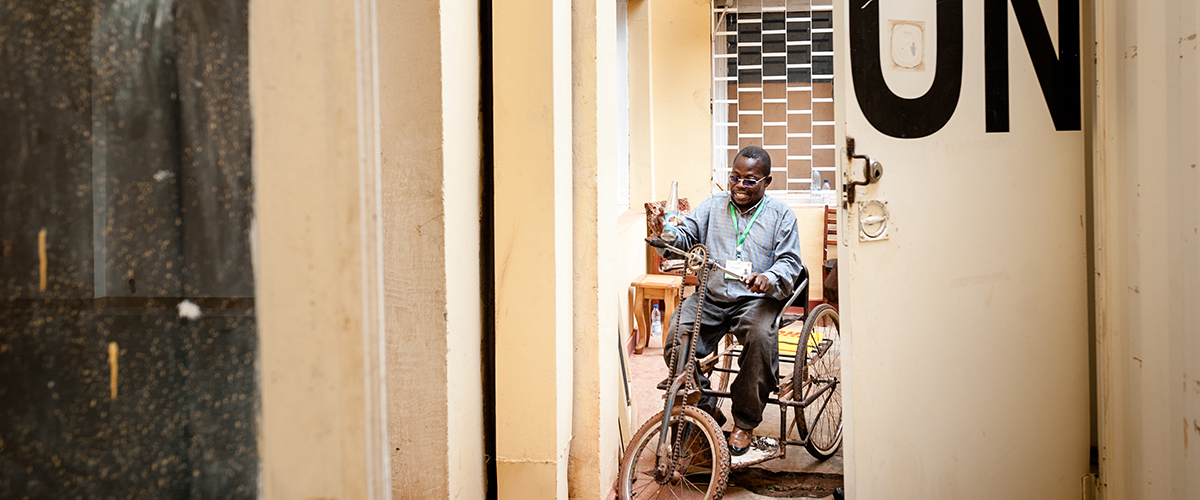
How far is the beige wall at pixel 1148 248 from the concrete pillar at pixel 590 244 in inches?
55.0

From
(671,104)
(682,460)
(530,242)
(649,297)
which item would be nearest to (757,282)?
(682,460)

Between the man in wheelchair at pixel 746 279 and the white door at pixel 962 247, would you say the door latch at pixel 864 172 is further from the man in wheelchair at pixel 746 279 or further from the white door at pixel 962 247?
the man in wheelchair at pixel 746 279

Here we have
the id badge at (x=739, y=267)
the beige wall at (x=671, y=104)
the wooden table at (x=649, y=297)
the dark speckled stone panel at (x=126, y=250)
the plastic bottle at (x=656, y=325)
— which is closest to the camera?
the dark speckled stone panel at (x=126, y=250)

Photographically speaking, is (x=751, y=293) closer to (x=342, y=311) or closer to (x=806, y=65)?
(x=342, y=311)

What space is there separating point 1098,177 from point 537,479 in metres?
1.75

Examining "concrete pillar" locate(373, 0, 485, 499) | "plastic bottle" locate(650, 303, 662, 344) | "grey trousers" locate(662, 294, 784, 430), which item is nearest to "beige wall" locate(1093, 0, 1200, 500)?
"grey trousers" locate(662, 294, 784, 430)

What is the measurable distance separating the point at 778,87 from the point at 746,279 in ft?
13.1

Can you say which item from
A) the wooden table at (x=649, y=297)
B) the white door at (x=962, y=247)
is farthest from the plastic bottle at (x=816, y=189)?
the white door at (x=962, y=247)

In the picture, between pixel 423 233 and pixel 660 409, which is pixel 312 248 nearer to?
pixel 423 233

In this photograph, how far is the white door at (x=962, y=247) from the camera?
1990 millimetres

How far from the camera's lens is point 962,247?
2.07 meters

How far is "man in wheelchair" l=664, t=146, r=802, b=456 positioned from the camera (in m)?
2.95

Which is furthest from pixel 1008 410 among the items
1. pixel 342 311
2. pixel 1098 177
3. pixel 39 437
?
pixel 39 437

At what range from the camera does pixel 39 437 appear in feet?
1.69
